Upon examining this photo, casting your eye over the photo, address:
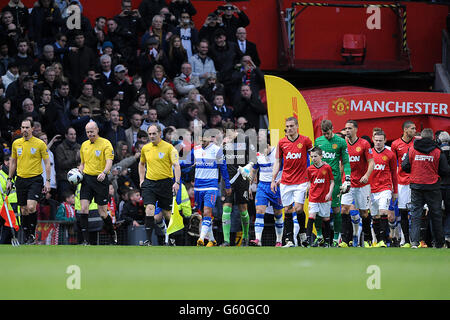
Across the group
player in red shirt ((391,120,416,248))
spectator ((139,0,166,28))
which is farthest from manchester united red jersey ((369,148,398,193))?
spectator ((139,0,166,28))

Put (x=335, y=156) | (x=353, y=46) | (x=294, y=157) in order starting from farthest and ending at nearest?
(x=353, y=46), (x=335, y=156), (x=294, y=157)

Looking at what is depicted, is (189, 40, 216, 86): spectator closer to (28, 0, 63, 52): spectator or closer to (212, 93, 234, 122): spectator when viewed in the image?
(212, 93, 234, 122): spectator

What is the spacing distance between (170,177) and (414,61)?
12389 millimetres

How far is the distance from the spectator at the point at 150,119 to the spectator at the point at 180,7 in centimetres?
350

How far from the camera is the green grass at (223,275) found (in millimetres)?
8852

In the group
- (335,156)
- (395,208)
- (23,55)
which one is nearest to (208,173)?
(335,156)

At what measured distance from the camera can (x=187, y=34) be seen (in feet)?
68.9

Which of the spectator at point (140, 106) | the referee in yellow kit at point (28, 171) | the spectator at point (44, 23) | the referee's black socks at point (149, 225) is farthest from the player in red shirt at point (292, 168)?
the spectator at point (44, 23)

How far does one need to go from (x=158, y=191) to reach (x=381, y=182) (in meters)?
4.10

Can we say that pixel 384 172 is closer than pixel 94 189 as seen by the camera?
No

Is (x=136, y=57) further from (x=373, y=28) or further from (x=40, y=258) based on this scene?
(x=40, y=258)

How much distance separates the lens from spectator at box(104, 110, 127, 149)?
18594 mm

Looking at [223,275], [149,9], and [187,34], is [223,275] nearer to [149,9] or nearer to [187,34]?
[187,34]

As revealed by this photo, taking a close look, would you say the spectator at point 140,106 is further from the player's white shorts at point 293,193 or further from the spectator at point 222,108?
the player's white shorts at point 293,193
